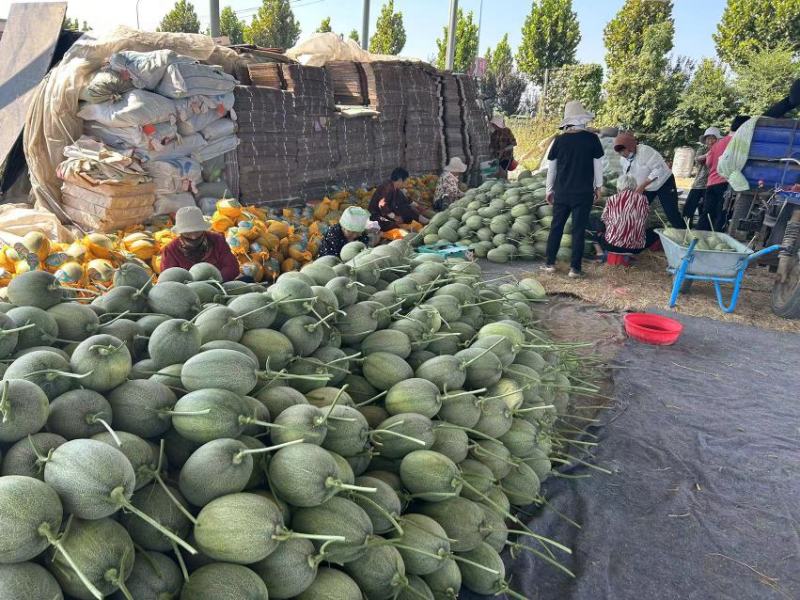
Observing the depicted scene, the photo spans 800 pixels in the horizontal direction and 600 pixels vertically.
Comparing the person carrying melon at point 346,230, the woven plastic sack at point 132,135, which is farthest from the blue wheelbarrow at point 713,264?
the woven plastic sack at point 132,135

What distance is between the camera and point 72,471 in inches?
52.4

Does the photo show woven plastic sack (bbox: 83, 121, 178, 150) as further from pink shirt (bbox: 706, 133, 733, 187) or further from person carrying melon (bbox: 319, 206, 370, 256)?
pink shirt (bbox: 706, 133, 733, 187)

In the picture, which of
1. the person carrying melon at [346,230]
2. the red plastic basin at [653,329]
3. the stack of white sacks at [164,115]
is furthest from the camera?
the stack of white sacks at [164,115]

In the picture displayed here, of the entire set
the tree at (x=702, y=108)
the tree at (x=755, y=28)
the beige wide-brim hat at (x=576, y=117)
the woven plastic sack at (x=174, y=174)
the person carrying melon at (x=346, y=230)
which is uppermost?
→ the tree at (x=755, y=28)

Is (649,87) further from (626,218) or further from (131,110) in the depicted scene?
(131,110)

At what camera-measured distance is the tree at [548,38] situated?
2786cm

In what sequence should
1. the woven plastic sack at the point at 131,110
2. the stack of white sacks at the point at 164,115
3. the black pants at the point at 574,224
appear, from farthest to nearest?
the black pants at the point at 574,224 < the stack of white sacks at the point at 164,115 < the woven plastic sack at the point at 131,110

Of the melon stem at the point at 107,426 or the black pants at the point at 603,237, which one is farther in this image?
the black pants at the point at 603,237

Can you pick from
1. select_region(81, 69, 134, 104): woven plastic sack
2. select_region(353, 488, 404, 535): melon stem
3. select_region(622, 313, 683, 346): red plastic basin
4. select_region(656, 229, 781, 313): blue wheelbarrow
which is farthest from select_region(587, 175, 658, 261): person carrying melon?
select_region(353, 488, 404, 535): melon stem

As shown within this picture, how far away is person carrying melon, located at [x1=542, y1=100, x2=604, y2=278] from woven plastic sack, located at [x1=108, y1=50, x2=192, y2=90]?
16.0 ft

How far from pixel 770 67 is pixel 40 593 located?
852 inches

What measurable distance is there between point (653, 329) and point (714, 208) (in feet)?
15.3

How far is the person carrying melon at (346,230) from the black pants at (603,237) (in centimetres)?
385

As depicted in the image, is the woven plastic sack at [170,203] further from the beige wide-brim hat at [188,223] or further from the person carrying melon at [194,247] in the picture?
the beige wide-brim hat at [188,223]
